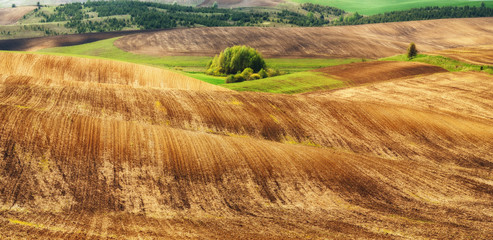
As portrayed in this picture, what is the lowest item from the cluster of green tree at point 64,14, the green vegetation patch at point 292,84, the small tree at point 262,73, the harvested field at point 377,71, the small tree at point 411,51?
the small tree at point 262,73

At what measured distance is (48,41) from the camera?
4321 inches

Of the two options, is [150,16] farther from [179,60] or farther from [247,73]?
[247,73]

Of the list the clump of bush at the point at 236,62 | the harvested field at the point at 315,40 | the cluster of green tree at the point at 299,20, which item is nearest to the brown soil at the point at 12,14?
the harvested field at the point at 315,40

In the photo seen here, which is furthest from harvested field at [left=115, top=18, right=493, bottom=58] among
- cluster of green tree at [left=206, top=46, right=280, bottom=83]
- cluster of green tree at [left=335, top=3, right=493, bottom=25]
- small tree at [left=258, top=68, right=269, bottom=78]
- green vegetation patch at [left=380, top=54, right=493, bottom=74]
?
small tree at [left=258, top=68, right=269, bottom=78]

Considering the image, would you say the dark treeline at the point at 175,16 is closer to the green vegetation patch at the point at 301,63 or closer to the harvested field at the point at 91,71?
the green vegetation patch at the point at 301,63

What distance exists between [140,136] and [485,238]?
18.4 metres

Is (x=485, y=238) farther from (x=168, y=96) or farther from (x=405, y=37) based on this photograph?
(x=405, y=37)

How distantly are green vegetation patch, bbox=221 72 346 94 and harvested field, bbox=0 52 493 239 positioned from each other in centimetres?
1764

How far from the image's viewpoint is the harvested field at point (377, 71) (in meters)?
61.3

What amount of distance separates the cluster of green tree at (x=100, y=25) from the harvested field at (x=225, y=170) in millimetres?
101428

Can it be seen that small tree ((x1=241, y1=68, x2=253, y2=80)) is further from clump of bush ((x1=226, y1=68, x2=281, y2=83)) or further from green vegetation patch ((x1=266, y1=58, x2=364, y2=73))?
green vegetation patch ((x1=266, y1=58, x2=364, y2=73))

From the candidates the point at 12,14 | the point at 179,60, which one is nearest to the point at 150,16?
the point at 179,60

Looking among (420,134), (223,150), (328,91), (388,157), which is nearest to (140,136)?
(223,150)

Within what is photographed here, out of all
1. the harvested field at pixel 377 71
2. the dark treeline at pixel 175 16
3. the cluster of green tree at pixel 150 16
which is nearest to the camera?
the harvested field at pixel 377 71
